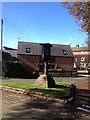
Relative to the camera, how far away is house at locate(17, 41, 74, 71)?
59.9m

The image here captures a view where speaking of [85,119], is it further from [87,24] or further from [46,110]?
[87,24]

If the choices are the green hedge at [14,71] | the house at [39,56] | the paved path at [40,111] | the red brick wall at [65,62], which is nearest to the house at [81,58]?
the red brick wall at [65,62]

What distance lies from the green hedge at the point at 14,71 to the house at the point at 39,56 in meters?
18.6

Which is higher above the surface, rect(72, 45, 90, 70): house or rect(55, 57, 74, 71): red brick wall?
rect(72, 45, 90, 70): house

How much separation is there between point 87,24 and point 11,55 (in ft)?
135

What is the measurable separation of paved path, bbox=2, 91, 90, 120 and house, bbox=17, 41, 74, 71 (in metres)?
43.3

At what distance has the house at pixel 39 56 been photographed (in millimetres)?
59938

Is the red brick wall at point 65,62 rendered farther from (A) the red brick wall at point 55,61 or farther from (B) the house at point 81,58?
(B) the house at point 81,58

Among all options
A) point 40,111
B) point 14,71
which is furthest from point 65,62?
point 40,111

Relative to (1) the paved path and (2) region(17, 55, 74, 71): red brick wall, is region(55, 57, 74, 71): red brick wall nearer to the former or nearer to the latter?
(2) region(17, 55, 74, 71): red brick wall

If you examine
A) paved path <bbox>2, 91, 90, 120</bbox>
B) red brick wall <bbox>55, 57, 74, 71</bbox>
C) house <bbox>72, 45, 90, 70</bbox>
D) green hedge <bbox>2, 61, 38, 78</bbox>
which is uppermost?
house <bbox>72, 45, 90, 70</bbox>

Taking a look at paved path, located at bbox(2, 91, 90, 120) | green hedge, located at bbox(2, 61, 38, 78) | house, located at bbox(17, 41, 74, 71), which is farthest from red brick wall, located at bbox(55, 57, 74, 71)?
paved path, located at bbox(2, 91, 90, 120)

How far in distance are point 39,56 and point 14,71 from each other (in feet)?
75.7

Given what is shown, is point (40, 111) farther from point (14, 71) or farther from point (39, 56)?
point (39, 56)
